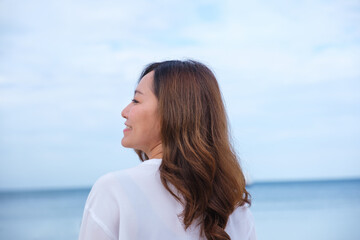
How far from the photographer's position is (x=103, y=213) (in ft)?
4.06

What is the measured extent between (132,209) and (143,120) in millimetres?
261

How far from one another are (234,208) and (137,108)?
1.33ft

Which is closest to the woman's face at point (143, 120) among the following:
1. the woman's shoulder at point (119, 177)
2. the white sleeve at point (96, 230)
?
the woman's shoulder at point (119, 177)

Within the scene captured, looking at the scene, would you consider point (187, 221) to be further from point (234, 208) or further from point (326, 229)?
point (326, 229)

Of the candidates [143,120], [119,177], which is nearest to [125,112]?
[143,120]

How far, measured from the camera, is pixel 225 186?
139cm

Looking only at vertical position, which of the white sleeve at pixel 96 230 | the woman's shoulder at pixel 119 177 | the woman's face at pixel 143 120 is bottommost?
the white sleeve at pixel 96 230

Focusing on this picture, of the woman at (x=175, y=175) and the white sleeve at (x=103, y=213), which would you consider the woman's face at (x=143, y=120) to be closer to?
the woman at (x=175, y=175)

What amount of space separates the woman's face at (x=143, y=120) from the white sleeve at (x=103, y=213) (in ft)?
0.57

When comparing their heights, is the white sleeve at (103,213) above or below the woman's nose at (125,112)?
below

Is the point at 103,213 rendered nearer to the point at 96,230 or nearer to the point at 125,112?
the point at 96,230

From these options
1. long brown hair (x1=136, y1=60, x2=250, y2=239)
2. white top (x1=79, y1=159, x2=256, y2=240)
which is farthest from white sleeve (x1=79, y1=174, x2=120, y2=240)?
long brown hair (x1=136, y1=60, x2=250, y2=239)

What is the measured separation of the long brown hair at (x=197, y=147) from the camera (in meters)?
1.32

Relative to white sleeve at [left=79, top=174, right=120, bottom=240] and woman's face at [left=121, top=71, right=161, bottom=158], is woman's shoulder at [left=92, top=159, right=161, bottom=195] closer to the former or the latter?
white sleeve at [left=79, top=174, right=120, bottom=240]
